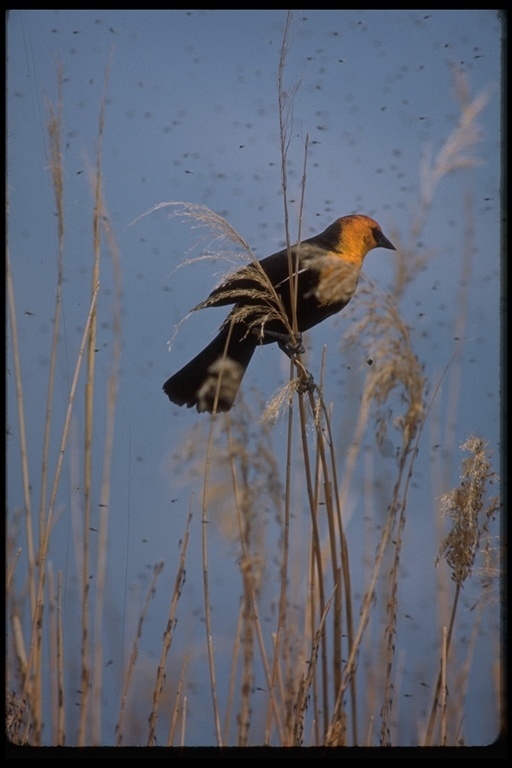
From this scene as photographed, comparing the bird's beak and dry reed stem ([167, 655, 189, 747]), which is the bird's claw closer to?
the bird's beak

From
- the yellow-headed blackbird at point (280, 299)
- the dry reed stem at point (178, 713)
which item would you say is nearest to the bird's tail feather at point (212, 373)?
the yellow-headed blackbird at point (280, 299)

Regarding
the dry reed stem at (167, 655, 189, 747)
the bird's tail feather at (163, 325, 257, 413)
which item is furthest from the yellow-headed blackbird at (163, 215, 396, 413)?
the dry reed stem at (167, 655, 189, 747)

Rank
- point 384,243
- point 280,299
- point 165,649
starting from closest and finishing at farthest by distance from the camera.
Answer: point 165,649 < point 280,299 < point 384,243

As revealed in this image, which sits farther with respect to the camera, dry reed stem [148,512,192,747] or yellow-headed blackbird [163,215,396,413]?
yellow-headed blackbird [163,215,396,413]

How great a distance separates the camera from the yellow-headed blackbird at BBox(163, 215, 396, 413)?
1737mm

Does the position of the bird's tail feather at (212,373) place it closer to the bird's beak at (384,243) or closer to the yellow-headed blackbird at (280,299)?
the yellow-headed blackbird at (280,299)

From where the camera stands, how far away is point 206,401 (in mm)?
1834

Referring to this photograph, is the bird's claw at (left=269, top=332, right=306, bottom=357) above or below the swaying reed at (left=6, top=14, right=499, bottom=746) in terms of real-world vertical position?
above

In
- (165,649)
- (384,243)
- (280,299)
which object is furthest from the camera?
(384,243)

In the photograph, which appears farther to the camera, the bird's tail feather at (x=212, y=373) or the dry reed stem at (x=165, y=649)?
the bird's tail feather at (x=212, y=373)

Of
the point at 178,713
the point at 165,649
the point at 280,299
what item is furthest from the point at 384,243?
the point at 178,713

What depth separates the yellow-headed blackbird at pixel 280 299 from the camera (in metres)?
1.74

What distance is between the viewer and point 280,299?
1.70 metres

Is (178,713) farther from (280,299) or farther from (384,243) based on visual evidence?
(384,243)
